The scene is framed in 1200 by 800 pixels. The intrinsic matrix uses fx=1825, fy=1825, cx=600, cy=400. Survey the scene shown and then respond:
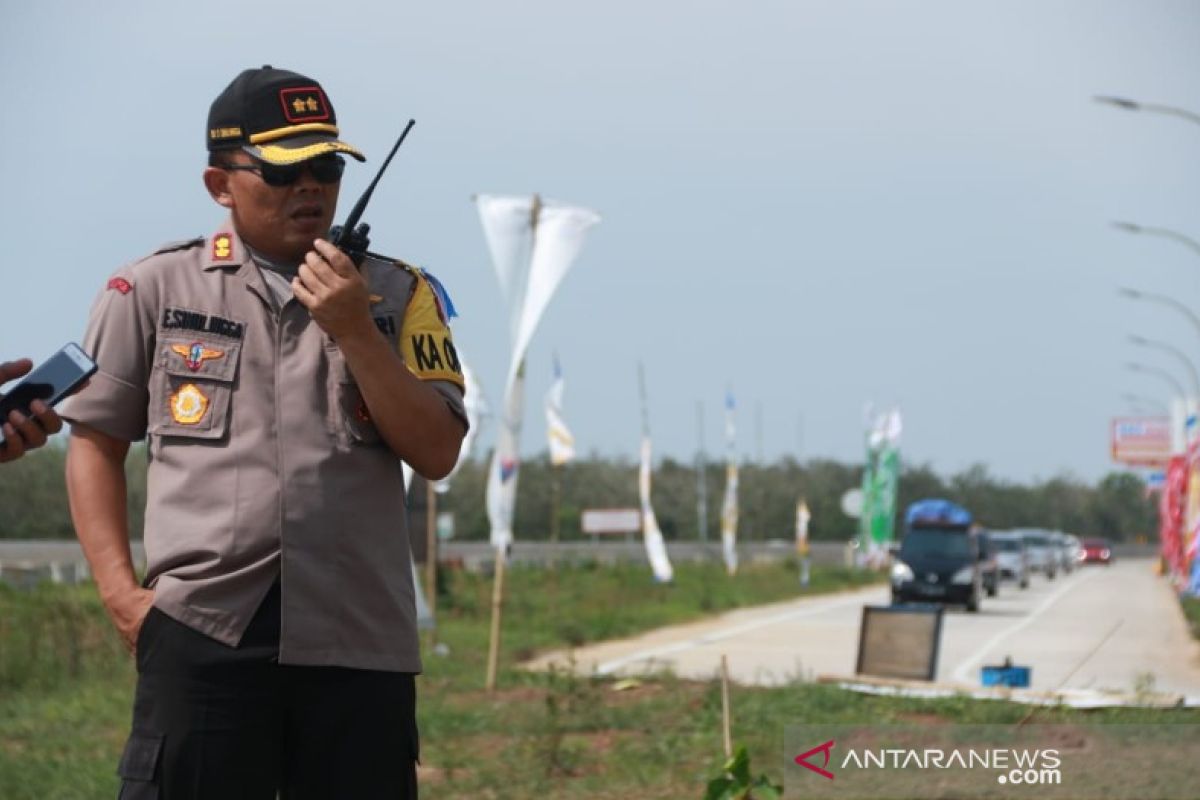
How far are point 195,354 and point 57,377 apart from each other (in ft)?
0.74

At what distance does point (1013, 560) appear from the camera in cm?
4956

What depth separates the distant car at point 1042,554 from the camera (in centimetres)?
6046

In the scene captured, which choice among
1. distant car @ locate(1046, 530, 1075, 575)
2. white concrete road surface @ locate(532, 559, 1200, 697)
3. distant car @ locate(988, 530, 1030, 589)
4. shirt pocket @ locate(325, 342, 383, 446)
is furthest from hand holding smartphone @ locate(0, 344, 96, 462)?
distant car @ locate(1046, 530, 1075, 575)

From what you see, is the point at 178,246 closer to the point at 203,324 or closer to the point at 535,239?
the point at 203,324

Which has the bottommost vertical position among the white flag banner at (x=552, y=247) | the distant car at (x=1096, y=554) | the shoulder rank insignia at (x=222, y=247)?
the distant car at (x=1096, y=554)

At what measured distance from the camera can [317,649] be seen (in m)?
2.92

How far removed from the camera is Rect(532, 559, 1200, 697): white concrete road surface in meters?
16.9

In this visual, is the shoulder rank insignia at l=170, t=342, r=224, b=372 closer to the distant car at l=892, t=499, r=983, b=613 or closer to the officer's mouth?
the officer's mouth

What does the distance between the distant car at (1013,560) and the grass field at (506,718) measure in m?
32.9

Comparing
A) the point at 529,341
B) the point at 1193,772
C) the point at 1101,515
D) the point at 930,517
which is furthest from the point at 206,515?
the point at 1101,515

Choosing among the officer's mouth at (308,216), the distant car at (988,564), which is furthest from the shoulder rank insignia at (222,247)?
the distant car at (988,564)

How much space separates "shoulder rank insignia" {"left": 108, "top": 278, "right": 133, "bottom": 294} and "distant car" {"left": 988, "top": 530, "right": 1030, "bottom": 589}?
46.8 m

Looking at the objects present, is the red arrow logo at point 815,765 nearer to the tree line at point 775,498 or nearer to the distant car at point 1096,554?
the tree line at point 775,498

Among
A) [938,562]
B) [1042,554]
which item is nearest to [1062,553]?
[1042,554]
